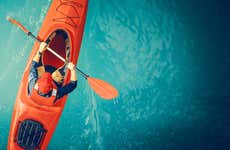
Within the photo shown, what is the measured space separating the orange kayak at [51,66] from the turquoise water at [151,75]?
0.13 m

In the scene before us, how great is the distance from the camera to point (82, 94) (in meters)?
2.64

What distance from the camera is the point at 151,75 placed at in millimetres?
3053

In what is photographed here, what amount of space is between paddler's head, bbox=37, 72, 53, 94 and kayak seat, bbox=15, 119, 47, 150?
0.34 m

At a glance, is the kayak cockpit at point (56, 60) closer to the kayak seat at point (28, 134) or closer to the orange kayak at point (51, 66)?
the orange kayak at point (51, 66)

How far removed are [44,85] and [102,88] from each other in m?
0.70

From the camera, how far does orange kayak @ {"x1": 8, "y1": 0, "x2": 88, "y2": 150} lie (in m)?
2.14

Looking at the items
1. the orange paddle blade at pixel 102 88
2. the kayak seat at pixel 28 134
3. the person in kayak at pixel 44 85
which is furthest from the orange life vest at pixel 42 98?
the orange paddle blade at pixel 102 88

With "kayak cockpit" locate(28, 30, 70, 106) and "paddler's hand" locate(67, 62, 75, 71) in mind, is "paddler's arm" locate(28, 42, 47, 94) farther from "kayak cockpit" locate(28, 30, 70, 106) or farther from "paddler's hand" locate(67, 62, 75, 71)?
"paddler's hand" locate(67, 62, 75, 71)

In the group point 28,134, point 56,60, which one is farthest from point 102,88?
point 28,134

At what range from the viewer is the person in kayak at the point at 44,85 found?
2.08 m

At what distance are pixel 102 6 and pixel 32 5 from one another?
858 millimetres

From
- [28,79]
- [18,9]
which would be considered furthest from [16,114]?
[18,9]

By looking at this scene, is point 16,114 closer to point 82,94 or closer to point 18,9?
point 82,94

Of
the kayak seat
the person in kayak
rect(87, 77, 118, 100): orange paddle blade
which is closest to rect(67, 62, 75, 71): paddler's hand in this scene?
the person in kayak
